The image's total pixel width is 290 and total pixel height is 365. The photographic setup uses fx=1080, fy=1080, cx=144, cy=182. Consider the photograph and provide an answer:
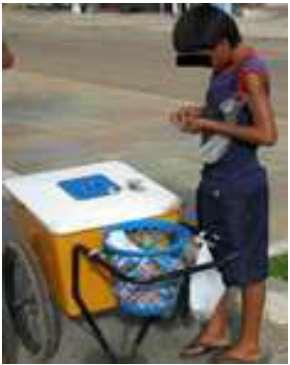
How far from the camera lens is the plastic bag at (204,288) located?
4.40 meters

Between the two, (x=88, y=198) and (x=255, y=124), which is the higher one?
(x=255, y=124)

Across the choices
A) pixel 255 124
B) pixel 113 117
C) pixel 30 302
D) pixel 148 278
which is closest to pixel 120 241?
pixel 148 278

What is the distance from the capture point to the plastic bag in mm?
4398

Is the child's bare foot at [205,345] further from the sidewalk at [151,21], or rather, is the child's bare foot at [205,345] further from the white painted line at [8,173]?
the sidewalk at [151,21]

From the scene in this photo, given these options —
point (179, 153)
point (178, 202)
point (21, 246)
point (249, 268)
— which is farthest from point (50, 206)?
point (179, 153)

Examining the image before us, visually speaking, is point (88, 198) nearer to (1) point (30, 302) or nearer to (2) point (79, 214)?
(2) point (79, 214)

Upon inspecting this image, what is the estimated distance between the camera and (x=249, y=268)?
4453mm

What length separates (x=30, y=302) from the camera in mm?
4586

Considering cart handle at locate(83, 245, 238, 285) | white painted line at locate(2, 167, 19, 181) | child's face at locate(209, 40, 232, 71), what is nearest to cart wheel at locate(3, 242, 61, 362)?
cart handle at locate(83, 245, 238, 285)

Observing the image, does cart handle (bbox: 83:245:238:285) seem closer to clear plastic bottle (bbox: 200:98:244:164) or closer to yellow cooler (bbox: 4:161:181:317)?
yellow cooler (bbox: 4:161:181:317)

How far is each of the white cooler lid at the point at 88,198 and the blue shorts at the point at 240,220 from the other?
275 millimetres

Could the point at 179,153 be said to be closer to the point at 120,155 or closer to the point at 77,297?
the point at 120,155

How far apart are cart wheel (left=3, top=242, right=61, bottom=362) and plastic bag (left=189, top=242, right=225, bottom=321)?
574mm

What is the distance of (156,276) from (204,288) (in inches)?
13.5
